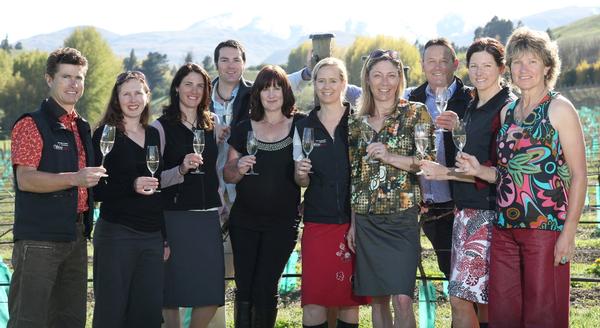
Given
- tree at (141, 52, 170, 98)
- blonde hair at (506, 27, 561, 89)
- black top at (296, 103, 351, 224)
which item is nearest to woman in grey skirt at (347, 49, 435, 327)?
black top at (296, 103, 351, 224)

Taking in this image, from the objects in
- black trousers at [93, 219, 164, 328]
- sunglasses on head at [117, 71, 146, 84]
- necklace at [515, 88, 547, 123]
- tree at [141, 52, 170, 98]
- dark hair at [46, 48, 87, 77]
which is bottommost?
black trousers at [93, 219, 164, 328]

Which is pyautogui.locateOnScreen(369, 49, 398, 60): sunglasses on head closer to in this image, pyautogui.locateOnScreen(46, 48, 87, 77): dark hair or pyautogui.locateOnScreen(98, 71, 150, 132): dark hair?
pyautogui.locateOnScreen(98, 71, 150, 132): dark hair

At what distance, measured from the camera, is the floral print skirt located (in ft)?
17.9

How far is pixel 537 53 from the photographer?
492 centimetres

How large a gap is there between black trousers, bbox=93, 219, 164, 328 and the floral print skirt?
216 cm

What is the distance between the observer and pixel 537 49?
4.92 m

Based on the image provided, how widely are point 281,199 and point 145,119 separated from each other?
1.20 metres

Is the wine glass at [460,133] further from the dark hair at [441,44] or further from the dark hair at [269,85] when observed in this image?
the dark hair at [269,85]

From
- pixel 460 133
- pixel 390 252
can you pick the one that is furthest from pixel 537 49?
pixel 390 252

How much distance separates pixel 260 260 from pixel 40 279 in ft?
5.43

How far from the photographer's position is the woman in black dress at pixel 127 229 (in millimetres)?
5859

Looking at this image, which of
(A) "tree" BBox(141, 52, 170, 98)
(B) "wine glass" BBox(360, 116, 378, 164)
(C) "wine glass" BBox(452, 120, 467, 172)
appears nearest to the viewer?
(C) "wine glass" BBox(452, 120, 467, 172)

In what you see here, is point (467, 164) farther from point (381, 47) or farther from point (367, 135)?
point (381, 47)

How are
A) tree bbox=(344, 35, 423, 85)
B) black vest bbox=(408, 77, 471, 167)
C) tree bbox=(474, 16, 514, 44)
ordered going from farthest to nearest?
tree bbox=(474, 16, 514, 44) → tree bbox=(344, 35, 423, 85) → black vest bbox=(408, 77, 471, 167)
